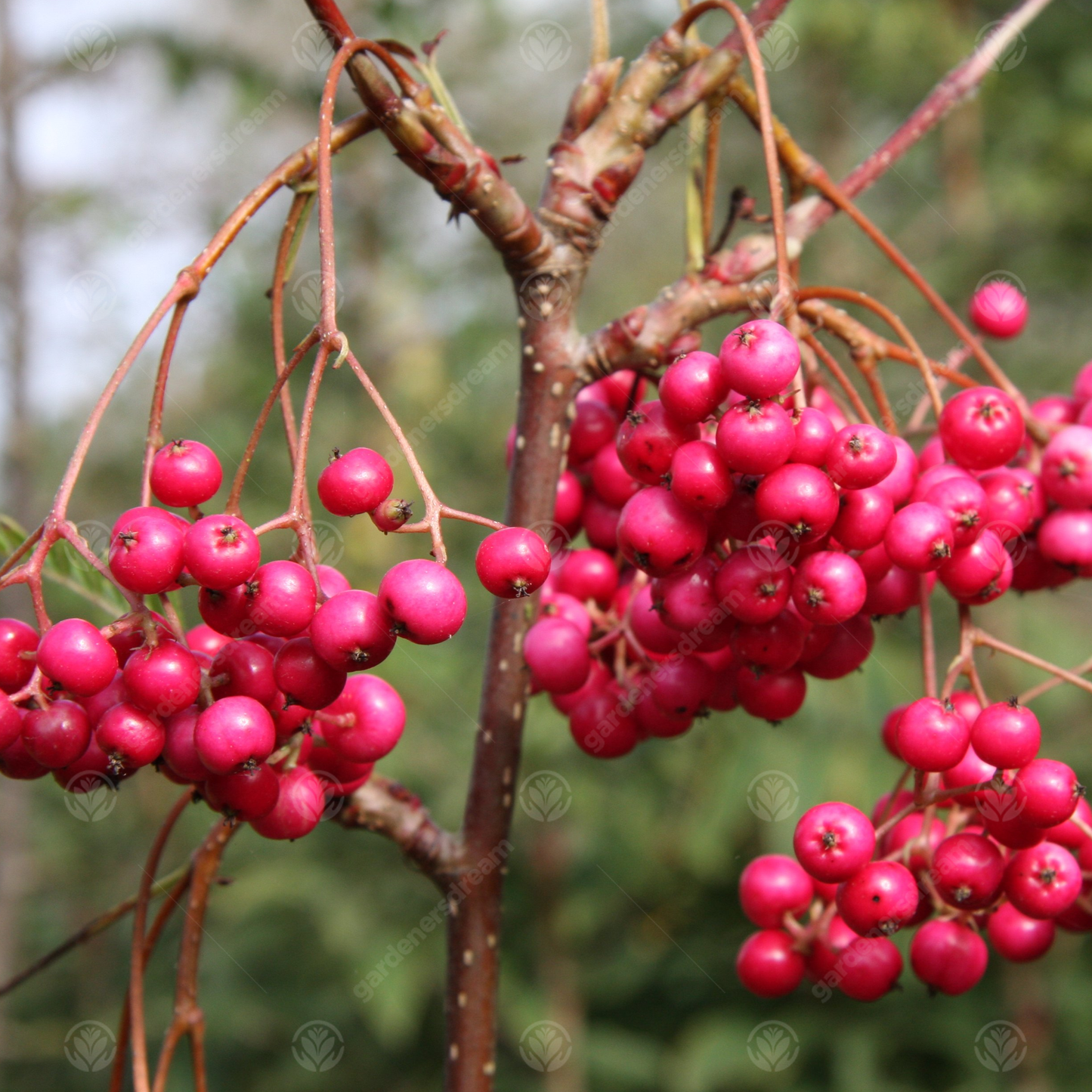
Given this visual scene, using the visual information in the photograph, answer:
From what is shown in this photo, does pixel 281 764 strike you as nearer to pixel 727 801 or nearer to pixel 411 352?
pixel 727 801

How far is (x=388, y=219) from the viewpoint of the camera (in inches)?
257

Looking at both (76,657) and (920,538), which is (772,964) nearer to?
(920,538)

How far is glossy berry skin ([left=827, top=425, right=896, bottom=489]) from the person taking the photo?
93 centimetres

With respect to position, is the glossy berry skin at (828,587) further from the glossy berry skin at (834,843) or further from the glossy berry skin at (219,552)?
the glossy berry skin at (219,552)

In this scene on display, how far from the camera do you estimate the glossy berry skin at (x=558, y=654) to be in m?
1.22

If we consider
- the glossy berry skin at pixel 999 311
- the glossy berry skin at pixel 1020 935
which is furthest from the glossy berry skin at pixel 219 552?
the glossy berry skin at pixel 999 311

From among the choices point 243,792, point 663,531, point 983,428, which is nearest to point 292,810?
point 243,792

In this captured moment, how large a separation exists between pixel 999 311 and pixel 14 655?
1353mm

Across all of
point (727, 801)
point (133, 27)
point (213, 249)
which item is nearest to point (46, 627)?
point (213, 249)

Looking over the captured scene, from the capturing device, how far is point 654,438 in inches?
39.2

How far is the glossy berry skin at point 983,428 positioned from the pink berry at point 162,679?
819mm

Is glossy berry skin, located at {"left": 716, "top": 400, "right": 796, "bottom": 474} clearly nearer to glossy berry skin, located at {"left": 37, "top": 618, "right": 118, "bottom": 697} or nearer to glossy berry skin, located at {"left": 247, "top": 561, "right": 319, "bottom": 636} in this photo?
glossy berry skin, located at {"left": 247, "top": 561, "right": 319, "bottom": 636}

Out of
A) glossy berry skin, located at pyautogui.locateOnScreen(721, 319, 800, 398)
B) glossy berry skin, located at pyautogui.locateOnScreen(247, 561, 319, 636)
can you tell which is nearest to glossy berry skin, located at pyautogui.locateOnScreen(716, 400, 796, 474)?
glossy berry skin, located at pyautogui.locateOnScreen(721, 319, 800, 398)

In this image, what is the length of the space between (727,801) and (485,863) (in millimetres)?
2533
